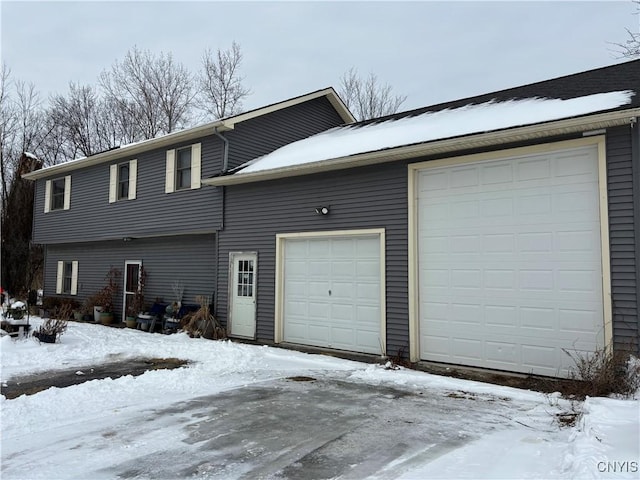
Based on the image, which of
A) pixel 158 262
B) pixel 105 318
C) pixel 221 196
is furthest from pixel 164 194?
pixel 105 318

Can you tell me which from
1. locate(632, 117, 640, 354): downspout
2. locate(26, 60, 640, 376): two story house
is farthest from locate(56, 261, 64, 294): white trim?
locate(632, 117, 640, 354): downspout

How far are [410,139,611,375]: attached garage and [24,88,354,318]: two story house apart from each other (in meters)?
5.81

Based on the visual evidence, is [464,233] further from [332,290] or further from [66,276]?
[66,276]

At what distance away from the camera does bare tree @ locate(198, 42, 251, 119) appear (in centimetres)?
2894

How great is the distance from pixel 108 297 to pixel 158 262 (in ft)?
7.93

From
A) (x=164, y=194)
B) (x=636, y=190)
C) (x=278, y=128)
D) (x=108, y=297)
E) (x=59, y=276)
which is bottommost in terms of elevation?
(x=108, y=297)

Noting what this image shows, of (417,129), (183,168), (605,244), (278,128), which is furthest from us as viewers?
(278,128)

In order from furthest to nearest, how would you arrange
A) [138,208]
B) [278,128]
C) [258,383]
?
[138,208]
[278,128]
[258,383]

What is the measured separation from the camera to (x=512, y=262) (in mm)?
7387

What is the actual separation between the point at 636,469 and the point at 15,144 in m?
32.2

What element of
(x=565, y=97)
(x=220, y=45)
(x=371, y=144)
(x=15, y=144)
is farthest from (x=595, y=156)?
(x=15, y=144)

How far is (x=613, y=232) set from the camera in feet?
21.3

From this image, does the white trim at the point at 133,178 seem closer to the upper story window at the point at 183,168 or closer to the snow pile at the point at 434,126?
the upper story window at the point at 183,168

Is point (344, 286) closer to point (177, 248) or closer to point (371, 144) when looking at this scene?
point (371, 144)
